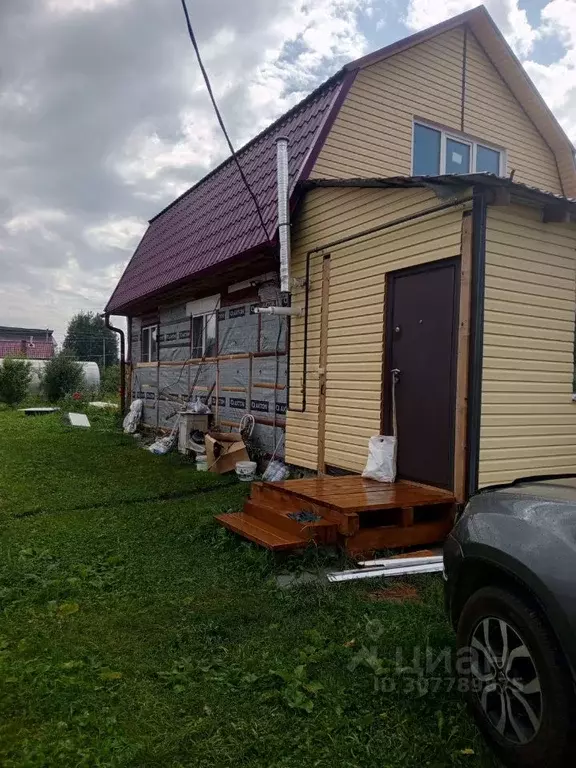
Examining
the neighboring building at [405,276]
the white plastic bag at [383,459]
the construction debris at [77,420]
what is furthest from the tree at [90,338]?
the white plastic bag at [383,459]

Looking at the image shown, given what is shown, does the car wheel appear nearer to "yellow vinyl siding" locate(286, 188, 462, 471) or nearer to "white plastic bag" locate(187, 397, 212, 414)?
"yellow vinyl siding" locate(286, 188, 462, 471)

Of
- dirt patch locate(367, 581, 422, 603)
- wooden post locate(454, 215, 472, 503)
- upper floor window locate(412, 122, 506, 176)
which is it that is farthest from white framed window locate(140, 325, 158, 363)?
dirt patch locate(367, 581, 422, 603)

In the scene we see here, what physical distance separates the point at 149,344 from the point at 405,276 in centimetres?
911

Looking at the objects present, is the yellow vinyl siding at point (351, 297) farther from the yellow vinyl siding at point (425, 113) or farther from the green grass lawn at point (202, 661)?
the green grass lawn at point (202, 661)

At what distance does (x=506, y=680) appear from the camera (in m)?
2.12

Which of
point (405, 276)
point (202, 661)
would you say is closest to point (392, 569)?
point (202, 661)

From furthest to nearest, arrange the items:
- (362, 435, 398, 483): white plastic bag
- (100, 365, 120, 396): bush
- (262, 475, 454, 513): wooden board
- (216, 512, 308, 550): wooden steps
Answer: (100, 365, 120, 396): bush < (362, 435, 398, 483): white plastic bag < (262, 475, 454, 513): wooden board < (216, 512, 308, 550): wooden steps

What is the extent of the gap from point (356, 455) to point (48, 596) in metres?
3.50

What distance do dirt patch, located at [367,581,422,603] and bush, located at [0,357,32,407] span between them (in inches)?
863

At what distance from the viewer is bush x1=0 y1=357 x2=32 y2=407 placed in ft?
73.5

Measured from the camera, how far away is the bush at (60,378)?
24250 millimetres

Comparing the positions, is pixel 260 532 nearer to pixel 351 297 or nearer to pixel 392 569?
pixel 392 569

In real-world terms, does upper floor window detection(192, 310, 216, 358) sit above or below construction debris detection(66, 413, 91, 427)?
above

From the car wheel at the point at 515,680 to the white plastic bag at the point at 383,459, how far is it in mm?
3228
